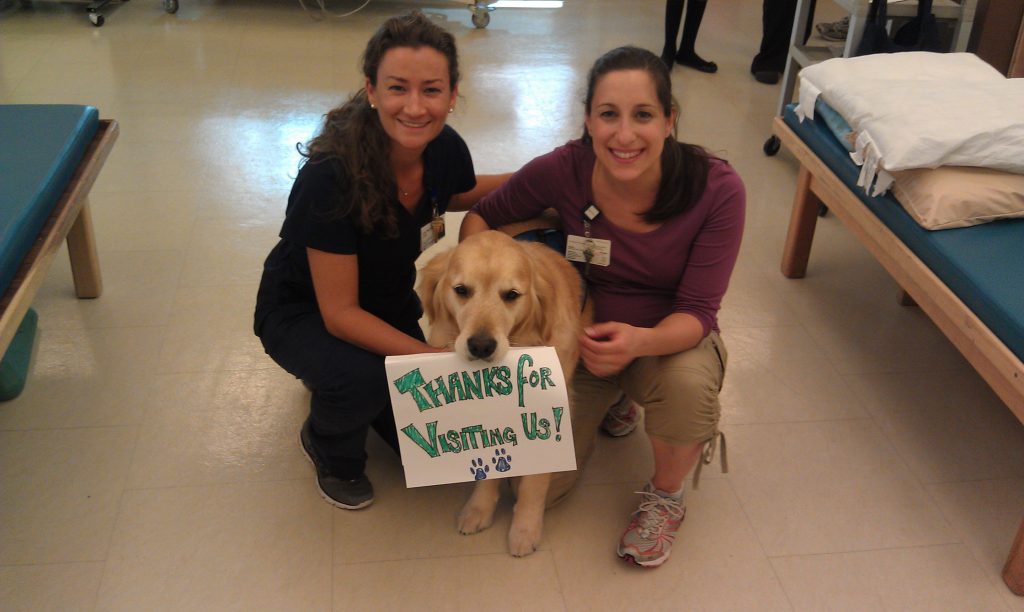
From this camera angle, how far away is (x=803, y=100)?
2648 millimetres

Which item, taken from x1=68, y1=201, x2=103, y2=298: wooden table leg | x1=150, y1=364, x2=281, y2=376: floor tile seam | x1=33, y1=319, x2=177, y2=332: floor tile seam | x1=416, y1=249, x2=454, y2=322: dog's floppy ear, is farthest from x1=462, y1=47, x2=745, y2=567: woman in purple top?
x1=68, y1=201, x2=103, y2=298: wooden table leg

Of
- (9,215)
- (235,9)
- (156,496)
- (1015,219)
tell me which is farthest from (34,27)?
(1015,219)

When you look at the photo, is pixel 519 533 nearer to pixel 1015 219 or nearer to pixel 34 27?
pixel 1015 219

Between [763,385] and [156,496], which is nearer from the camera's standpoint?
[156,496]

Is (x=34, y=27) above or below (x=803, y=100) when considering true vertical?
below

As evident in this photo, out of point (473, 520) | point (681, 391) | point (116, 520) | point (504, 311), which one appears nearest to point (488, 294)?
point (504, 311)

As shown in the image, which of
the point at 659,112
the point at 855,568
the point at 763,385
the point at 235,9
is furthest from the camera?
the point at 235,9

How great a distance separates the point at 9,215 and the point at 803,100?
2.16m

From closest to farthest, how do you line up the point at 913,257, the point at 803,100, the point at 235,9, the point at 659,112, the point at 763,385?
the point at 659,112 → the point at 913,257 → the point at 763,385 → the point at 803,100 → the point at 235,9

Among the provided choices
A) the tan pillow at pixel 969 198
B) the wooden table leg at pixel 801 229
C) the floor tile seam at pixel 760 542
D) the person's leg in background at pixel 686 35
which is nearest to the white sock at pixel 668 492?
the floor tile seam at pixel 760 542

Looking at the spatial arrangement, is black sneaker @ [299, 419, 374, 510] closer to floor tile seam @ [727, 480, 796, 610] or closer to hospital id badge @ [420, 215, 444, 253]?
hospital id badge @ [420, 215, 444, 253]

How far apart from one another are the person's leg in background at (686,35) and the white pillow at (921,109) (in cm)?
188

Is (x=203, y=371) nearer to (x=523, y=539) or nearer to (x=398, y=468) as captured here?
(x=398, y=468)

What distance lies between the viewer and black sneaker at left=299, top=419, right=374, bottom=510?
6.35 ft
